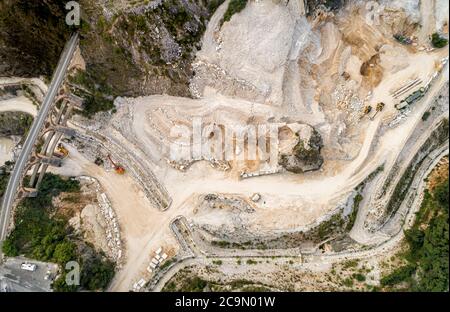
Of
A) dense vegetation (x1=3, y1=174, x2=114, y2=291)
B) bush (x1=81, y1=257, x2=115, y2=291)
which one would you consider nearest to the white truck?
dense vegetation (x1=3, y1=174, x2=114, y2=291)

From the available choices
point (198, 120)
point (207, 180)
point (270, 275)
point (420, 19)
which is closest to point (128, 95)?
point (198, 120)

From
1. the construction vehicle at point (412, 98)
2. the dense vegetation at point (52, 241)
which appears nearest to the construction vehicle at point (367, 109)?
Answer: the construction vehicle at point (412, 98)

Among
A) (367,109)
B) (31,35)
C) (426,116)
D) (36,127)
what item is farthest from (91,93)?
(426,116)

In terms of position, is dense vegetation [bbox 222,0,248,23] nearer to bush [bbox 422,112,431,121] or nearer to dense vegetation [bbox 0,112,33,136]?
bush [bbox 422,112,431,121]

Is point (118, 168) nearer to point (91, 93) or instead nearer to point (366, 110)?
point (91, 93)

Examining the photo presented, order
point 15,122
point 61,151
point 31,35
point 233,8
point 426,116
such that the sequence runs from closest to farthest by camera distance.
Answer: point 31,35 < point 233,8 < point 61,151 < point 15,122 < point 426,116

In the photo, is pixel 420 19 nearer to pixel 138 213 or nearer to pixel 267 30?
pixel 267 30
